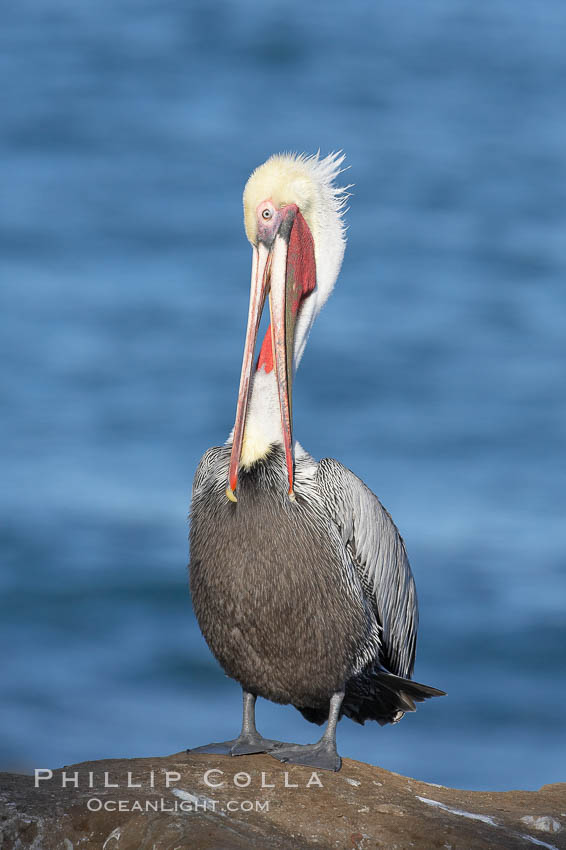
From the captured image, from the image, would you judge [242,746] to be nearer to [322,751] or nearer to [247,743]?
[247,743]

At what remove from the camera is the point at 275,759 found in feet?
18.5

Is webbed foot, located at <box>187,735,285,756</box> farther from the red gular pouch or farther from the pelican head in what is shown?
the red gular pouch

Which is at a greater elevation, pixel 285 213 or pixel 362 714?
pixel 285 213

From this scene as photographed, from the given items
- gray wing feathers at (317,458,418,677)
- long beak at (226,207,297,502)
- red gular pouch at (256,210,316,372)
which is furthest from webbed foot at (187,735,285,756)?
red gular pouch at (256,210,316,372)

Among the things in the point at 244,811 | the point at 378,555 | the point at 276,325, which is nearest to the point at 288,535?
the point at 378,555

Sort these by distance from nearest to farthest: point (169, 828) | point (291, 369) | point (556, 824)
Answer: point (169, 828)
point (556, 824)
point (291, 369)

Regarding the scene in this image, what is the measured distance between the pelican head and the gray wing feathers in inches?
11.2

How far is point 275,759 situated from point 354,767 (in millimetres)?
368

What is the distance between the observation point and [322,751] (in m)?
5.65

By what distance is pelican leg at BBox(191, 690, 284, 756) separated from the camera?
570 centimetres

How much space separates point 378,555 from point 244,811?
1436 millimetres

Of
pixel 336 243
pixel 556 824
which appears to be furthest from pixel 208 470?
pixel 556 824

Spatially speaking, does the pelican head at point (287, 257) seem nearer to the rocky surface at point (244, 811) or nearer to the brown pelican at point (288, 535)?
the brown pelican at point (288, 535)

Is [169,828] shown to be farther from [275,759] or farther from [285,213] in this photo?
[285,213]
